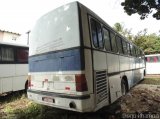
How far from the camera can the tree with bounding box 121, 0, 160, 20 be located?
7.96 meters

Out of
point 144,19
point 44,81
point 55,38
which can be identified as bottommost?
point 44,81

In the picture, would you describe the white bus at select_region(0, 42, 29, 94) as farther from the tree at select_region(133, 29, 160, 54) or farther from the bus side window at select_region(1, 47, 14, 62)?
the tree at select_region(133, 29, 160, 54)

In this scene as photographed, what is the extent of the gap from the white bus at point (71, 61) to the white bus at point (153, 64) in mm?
18686

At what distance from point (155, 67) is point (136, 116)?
751 inches

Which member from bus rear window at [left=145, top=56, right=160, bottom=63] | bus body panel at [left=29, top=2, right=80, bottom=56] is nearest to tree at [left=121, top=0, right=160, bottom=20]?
bus body panel at [left=29, top=2, right=80, bottom=56]

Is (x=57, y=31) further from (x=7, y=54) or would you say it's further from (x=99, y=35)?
(x=7, y=54)

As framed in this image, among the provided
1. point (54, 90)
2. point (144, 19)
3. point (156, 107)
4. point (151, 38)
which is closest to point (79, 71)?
point (54, 90)

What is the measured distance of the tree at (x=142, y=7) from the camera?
796 cm

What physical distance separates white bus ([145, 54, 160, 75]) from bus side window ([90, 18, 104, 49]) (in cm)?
1939

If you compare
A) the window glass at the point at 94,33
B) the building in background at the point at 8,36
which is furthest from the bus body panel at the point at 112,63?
the building in background at the point at 8,36

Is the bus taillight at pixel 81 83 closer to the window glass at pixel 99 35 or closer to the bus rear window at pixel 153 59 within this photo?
the window glass at pixel 99 35

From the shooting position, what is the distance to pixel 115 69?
6.68 meters

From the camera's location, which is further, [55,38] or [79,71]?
[55,38]

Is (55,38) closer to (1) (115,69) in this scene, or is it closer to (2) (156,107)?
(1) (115,69)
